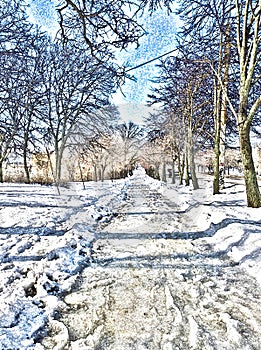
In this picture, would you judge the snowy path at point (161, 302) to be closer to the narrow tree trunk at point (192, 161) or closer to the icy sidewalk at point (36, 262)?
the icy sidewalk at point (36, 262)

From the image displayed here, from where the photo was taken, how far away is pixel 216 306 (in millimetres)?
2846

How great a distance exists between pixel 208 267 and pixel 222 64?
883cm

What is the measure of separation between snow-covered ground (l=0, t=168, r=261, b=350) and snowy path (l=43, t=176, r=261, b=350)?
10mm

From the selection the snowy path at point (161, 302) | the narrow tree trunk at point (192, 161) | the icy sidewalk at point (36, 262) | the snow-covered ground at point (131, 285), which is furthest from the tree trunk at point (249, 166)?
the narrow tree trunk at point (192, 161)

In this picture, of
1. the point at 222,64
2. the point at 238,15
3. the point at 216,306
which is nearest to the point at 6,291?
the point at 216,306

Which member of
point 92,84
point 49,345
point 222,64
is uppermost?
point 92,84

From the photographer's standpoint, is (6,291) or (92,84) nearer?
(6,291)

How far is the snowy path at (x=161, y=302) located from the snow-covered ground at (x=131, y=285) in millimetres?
10

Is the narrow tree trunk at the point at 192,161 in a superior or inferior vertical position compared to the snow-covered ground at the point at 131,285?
superior

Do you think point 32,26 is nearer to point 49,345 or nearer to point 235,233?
point 235,233

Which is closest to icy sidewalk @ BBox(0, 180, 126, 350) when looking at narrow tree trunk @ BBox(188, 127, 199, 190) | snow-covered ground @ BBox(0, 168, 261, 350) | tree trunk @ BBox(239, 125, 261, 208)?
snow-covered ground @ BBox(0, 168, 261, 350)

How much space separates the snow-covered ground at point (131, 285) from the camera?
2363mm

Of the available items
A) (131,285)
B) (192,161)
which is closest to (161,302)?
(131,285)

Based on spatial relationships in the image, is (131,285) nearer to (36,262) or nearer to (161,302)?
(161,302)
